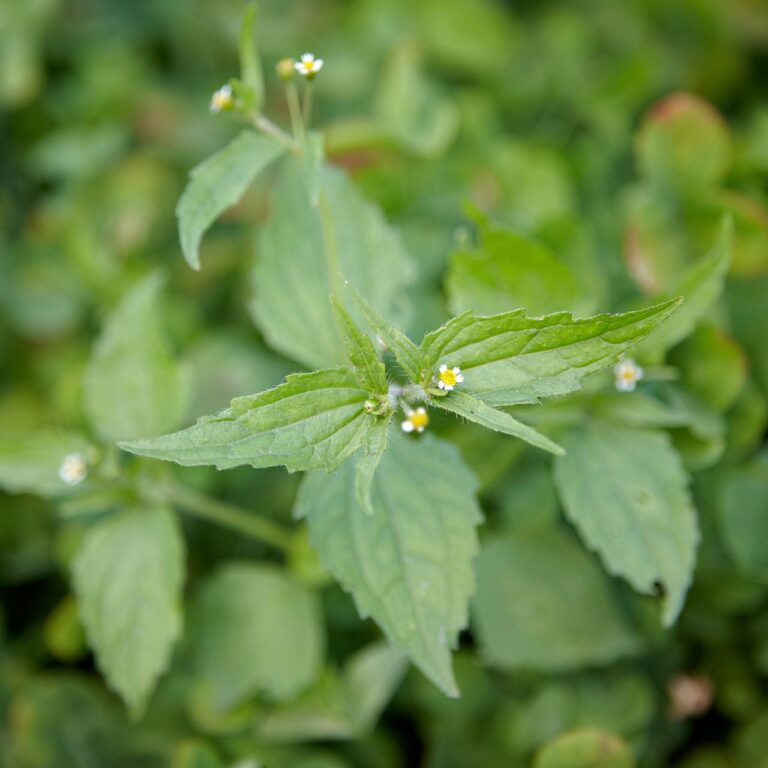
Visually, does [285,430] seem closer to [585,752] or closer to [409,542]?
[409,542]

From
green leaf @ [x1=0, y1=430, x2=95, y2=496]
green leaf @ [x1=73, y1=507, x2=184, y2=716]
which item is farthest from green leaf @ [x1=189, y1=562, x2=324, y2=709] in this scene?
green leaf @ [x1=0, y1=430, x2=95, y2=496]

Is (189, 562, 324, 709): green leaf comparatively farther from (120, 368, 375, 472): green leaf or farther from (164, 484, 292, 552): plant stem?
(120, 368, 375, 472): green leaf

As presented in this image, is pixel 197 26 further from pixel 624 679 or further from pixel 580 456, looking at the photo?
pixel 624 679

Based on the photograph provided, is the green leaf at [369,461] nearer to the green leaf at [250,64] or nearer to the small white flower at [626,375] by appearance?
the small white flower at [626,375]

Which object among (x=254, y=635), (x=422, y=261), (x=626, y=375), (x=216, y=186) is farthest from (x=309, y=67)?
(x=254, y=635)

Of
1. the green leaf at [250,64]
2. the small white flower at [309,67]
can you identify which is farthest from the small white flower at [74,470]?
the small white flower at [309,67]

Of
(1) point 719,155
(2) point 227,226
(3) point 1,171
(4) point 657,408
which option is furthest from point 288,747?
(3) point 1,171
